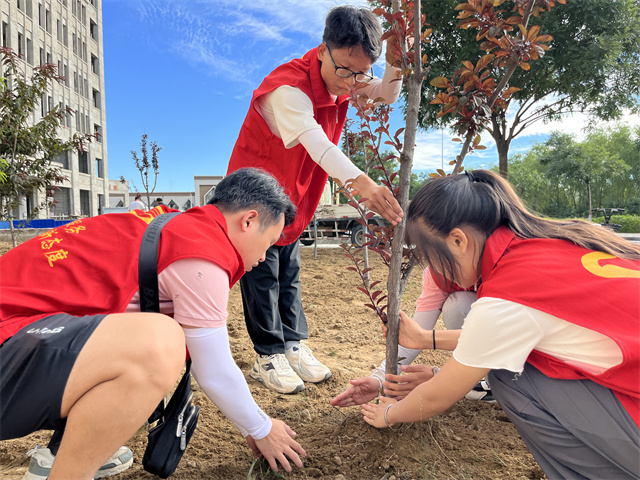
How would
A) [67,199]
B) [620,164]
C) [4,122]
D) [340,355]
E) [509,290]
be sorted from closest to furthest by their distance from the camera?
[509,290] → [340,355] → [4,122] → [620,164] → [67,199]

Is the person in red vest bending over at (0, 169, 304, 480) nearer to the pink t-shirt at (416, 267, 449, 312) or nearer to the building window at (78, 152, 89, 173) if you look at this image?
the pink t-shirt at (416, 267, 449, 312)

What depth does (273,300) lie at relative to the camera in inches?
99.0

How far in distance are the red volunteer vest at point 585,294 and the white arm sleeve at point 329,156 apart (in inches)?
27.4

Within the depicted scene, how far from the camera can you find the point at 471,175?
149 cm

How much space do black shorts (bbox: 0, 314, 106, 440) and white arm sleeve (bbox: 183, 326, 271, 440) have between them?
0.32 m

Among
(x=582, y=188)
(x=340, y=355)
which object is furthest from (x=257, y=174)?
(x=582, y=188)

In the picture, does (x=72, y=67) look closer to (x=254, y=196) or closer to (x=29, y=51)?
(x=29, y=51)

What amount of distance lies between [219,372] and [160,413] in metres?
0.38

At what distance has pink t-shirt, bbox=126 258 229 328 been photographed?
1302 mm

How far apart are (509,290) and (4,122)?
314 inches

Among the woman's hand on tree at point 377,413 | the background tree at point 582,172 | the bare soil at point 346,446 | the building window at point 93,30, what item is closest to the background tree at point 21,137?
the bare soil at point 346,446

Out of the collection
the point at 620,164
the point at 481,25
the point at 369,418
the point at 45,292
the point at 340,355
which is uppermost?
the point at 620,164

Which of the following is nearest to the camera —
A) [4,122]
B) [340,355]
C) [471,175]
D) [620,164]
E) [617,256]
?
[617,256]

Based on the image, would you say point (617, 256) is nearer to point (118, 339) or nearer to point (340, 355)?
point (118, 339)
